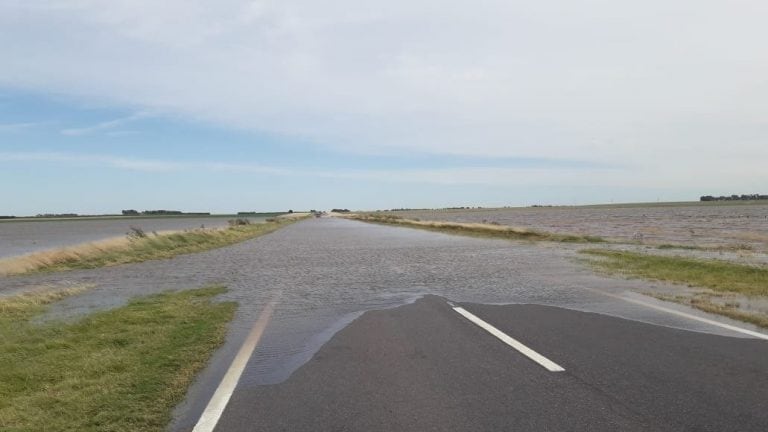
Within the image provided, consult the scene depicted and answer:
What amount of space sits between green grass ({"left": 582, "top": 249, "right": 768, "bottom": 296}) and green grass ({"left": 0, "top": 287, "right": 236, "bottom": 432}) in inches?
436

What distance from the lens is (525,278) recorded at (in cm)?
1569

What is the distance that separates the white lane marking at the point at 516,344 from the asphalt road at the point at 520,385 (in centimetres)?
11

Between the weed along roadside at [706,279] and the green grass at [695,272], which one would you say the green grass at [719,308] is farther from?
the green grass at [695,272]

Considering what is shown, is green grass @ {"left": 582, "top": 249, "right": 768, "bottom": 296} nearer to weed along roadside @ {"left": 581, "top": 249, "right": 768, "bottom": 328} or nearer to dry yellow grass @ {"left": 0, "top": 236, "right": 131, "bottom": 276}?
weed along roadside @ {"left": 581, "top": 249, "right": 768, "bottom": 328}

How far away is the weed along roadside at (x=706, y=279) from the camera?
10258 millimetres

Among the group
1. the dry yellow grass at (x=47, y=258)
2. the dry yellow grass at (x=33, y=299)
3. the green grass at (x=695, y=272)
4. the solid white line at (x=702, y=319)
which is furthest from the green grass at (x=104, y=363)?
the dry yellow grass at (x=47, y=258)

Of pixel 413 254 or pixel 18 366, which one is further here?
pixel 413 254

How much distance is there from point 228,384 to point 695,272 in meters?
14.3

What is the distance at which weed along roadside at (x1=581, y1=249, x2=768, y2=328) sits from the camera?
33.7 ft

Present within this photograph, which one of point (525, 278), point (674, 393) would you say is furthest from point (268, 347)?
point (525, 278)

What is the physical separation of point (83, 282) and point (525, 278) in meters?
13.0

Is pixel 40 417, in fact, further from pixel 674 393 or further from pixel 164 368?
pixel 674 393

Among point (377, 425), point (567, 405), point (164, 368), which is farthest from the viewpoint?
point (164, 368)

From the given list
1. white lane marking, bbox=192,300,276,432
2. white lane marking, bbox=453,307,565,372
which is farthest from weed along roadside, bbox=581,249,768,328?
white lane marking, bbox=192,300,276,432
